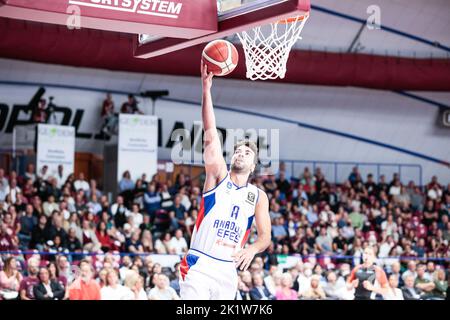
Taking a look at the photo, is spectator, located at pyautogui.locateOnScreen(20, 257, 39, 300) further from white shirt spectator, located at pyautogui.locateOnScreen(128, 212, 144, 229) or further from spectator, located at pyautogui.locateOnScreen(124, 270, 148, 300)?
white shirt spectator, located at pyautogui.locateOnScreen(128, 212, 144, 229)

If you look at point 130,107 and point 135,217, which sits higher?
point 130,107

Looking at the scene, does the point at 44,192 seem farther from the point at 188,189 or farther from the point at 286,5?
the point at 286,5

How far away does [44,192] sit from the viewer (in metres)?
17.5

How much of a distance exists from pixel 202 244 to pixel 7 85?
1491 centimetres

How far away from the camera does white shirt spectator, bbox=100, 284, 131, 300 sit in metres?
13.6

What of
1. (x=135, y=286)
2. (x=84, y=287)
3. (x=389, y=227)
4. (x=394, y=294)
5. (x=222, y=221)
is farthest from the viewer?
(x=389, y=227)

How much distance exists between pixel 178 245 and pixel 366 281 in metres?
4.27

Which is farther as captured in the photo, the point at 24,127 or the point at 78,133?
the point at 78,133

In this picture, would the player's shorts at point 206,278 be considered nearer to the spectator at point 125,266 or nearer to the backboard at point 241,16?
the backboard at point 241,16

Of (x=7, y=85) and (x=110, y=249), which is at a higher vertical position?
(x=7, y=85)

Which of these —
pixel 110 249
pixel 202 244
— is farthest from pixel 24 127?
pixel 202 244

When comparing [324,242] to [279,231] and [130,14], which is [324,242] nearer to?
[279,231]

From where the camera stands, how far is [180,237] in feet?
55.1

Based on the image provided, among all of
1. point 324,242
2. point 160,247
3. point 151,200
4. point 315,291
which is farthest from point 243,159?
point 151,200
